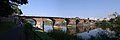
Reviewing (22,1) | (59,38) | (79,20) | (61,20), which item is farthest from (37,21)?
(59,38)

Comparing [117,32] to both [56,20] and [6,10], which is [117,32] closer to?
[6,10]

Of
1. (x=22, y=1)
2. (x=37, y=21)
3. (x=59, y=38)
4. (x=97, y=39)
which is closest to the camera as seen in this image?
(x=97, y=39)

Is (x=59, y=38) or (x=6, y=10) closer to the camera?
(x=59, y=38)

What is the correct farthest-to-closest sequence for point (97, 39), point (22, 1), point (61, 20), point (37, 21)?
point (61, 20)
point (37, 21)
point (22, 1)
point (97, 39)

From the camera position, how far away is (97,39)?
68.9 ft

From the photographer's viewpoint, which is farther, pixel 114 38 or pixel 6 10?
pixel 6 10

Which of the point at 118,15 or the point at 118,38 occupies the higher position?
the point at 118,15

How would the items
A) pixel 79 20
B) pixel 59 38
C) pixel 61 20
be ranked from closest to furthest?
1. pixel 59 38
2. pixel 61 20
3. pixel 79 20

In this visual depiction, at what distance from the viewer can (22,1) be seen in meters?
30.2

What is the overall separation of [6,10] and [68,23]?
83.4m

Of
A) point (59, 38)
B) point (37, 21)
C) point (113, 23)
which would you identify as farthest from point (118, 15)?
point (37, 21)

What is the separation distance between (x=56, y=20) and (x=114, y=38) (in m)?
82.2

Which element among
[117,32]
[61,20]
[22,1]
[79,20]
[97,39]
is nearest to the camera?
[117,32]

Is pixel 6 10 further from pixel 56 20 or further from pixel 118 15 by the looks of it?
pixel 56 20
